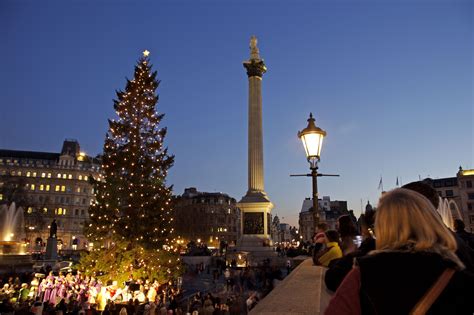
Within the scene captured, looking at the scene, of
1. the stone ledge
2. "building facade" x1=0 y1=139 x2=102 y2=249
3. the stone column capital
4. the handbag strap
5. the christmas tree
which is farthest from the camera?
"building facade" x1=0 y1=139 x2=102 y2=249

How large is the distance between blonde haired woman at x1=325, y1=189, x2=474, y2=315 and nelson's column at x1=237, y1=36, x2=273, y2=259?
34.8 meters

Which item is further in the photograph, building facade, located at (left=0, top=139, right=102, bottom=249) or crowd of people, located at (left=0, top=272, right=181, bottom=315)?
building facade, located at (left=0, top=139, right=102, bottom=249)

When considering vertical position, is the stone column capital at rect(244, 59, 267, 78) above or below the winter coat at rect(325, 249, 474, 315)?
above

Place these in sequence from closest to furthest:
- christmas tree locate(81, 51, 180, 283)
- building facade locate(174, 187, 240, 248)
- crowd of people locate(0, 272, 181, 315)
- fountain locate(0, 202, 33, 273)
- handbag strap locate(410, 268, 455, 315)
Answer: handbag strap locate(410, 268, 455, 315), crowd of people locate(0, 272, 181, 315), christmas tree locate(81, 51, 180, 283), fountain locate(0, 202, 33, 273), building facade locate(174, 187, 240, 248)

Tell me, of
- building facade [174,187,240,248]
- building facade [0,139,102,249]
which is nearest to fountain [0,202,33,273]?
building facade [0,139,102,249]

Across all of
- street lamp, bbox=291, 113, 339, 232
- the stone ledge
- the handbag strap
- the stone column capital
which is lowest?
the stone ledge

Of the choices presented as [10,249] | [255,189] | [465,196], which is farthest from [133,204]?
[465,196]

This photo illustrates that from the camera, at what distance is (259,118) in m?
43.1

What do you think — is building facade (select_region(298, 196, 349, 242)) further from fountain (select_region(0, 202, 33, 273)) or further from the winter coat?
the winter coat

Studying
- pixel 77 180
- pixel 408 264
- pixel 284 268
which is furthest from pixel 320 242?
pixel 77 180

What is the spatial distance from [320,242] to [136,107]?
1875 centimetres

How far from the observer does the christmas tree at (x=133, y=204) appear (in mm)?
19938

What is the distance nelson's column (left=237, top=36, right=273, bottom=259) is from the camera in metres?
37.5

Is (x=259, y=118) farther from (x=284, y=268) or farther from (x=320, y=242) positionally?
(x=320, y=242)
